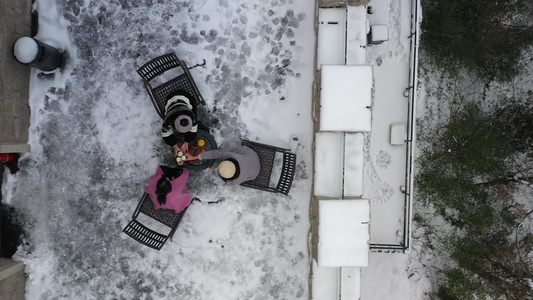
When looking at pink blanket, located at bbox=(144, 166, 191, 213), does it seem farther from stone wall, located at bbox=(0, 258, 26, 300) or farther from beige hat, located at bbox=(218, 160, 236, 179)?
stone wall, located at bbox=(0, 258, 26, 300)

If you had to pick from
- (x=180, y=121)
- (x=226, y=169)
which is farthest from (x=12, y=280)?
(x=226, y=169)

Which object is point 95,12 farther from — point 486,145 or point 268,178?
point 486,145

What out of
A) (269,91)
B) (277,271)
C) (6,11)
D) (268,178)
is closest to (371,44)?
(269,91)

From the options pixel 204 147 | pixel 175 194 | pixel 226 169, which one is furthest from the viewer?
pixel 204 147

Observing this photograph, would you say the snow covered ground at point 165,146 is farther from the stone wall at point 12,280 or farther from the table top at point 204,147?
the stone wall at point 12,280

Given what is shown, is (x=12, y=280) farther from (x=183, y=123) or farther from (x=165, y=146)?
(x=183, y=123)

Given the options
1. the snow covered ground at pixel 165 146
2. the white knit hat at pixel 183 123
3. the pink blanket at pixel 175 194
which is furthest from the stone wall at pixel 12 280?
the white knit hat at pixel 183 123

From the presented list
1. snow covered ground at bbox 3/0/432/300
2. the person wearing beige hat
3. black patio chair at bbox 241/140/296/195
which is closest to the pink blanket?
the person wearing beige hat
